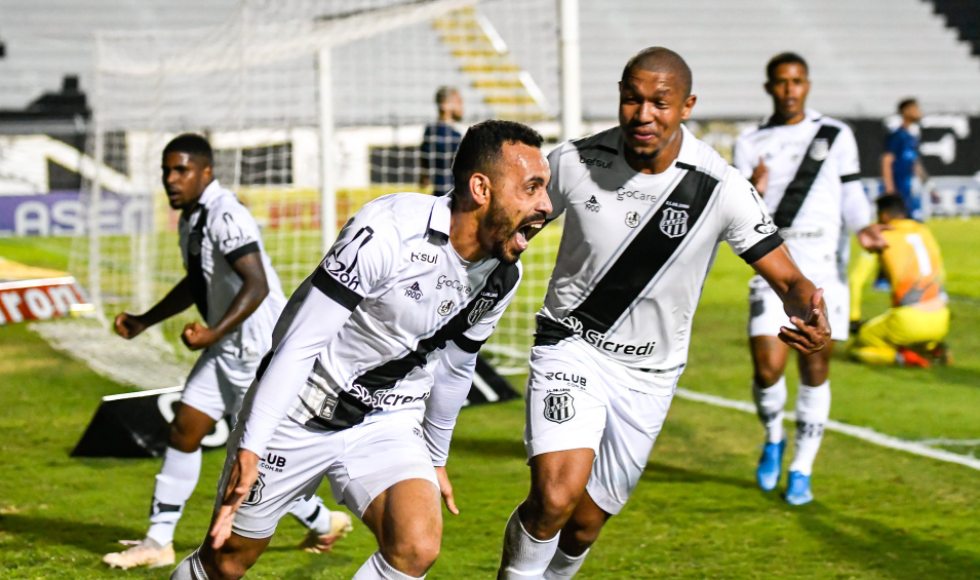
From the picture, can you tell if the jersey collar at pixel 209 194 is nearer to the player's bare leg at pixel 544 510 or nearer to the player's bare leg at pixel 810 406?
Answer: the player's bare leg at pixel 544 510

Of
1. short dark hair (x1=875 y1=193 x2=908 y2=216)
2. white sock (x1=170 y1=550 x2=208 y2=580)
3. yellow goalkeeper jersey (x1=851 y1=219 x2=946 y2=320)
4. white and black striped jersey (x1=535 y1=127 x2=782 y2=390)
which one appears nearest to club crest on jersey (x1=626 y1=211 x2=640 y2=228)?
white and black striped jersey (x1=535 y1=127 x2=782 y2=390)

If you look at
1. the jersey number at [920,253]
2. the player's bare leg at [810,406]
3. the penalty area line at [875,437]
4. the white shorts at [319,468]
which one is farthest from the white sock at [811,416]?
the jersey number at [920,253]

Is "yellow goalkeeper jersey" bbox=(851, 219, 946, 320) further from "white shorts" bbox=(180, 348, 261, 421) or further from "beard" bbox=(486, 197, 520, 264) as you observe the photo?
"beard" bbox=(486, 197, 520, 264)

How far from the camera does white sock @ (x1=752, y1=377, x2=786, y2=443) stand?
6.11 metres

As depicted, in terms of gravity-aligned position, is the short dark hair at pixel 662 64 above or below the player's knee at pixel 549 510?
above

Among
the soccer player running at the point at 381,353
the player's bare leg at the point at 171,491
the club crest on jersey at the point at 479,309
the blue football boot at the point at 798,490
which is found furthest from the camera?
the blue football boot at the point at 798,490

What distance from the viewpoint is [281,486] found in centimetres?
341

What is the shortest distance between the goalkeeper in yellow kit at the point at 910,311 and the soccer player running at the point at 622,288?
574 centimetres

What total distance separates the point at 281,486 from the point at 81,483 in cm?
341

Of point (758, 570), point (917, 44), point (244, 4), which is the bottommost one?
point (758, 570)

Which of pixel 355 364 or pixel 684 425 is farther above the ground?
pixel 355 364

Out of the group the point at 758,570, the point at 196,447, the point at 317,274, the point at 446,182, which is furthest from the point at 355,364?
the point at 446,182

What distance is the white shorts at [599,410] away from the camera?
409 centimetres

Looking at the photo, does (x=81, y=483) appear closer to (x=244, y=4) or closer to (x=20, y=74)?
(x=244, y=4)
